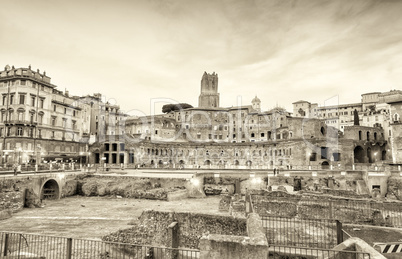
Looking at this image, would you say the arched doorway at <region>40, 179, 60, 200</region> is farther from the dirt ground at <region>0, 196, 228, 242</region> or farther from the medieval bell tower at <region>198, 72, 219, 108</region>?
the medieval bell tower at <region>198, 72, 219, 108</region>

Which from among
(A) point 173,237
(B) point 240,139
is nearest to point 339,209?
(A) point 173,237

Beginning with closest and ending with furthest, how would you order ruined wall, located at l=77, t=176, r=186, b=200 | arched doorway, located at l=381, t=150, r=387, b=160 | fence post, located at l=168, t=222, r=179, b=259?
1. fence post, located at l=168, t=222, r=179, b=259
2. ruined wall, located at l=77, t=176, r=186, b=200
3. arched doorway, located at l=381, t=150, r=387, b=160

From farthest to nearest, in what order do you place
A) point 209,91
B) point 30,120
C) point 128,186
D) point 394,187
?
1. point 209,91
2. point 30,120
3. point 394,187
4. point 128,186

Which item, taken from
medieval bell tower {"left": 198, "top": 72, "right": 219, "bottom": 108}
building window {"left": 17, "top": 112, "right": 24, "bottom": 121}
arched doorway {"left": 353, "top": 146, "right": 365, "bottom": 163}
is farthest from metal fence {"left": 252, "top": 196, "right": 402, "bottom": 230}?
medieval bell tower {"left": 198, "top": 72, "right": 219, "bottom": 108}

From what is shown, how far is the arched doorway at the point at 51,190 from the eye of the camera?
82.9 ft

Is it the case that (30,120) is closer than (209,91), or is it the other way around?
(30,120)

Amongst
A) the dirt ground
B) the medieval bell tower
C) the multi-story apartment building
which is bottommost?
the dirt ground

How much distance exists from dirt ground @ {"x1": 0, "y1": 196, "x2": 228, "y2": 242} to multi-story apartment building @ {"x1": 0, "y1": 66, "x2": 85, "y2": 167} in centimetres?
2415

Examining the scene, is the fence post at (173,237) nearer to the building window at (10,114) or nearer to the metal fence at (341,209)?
the metal fence at (341,209)

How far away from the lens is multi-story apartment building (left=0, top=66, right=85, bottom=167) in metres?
41.7

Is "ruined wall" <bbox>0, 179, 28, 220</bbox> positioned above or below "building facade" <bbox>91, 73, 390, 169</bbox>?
below

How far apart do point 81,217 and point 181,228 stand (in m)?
11.2

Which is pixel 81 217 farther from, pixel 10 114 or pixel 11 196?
pixel 10 114

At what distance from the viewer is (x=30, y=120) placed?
4453cm
